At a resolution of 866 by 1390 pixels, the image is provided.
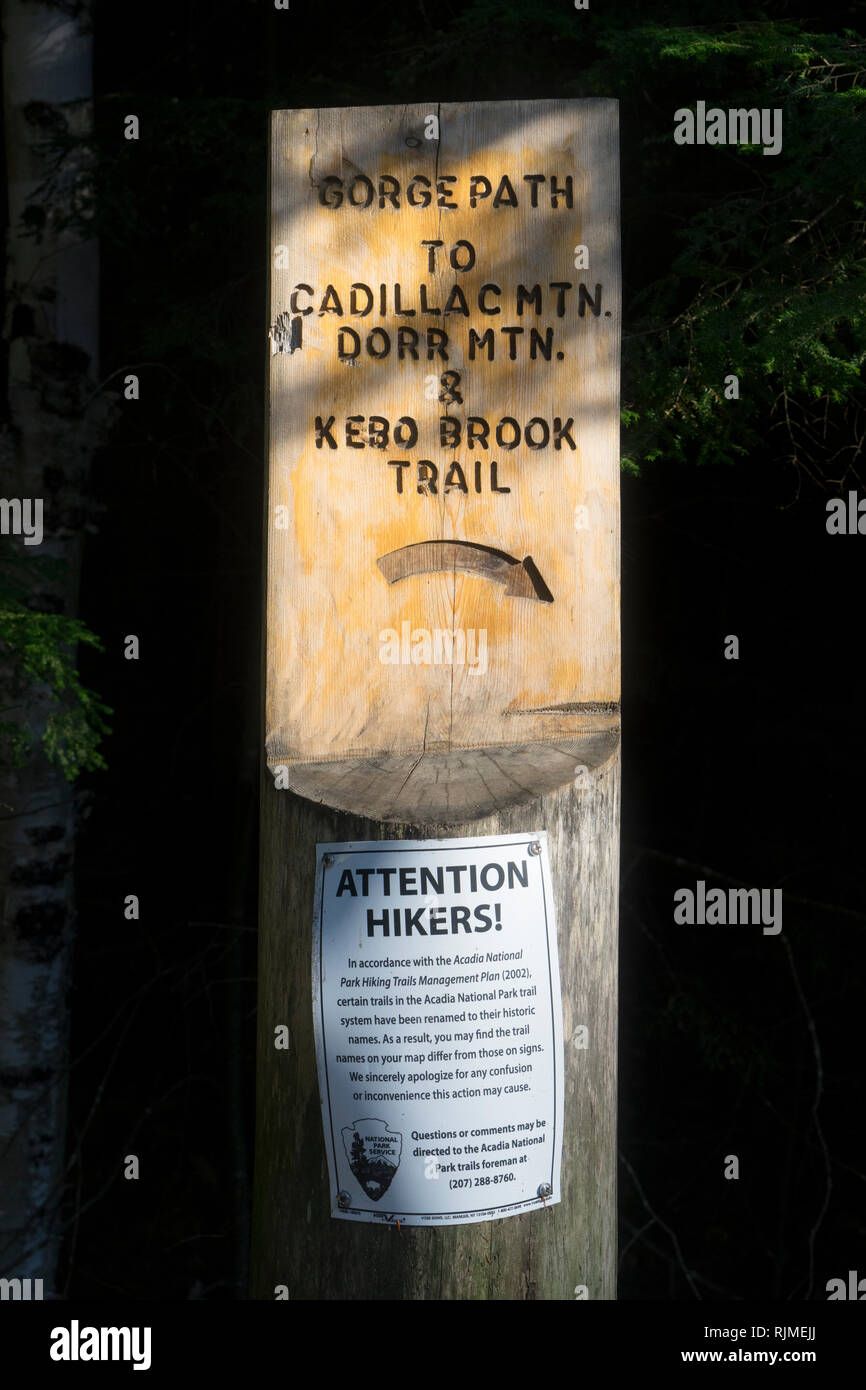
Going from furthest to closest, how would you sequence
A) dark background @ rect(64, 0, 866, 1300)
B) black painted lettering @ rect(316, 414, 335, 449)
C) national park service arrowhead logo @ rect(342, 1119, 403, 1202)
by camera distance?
1. dark background @ rect(64, 0, 866, 1300)
2. black painted lettering @ rect(316, 414, 335, 449)
3. national park service arrowhead logo @ rect(342, 1119, 403, 1202)

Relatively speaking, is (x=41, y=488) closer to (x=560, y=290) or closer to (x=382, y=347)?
(x=382, y=347)

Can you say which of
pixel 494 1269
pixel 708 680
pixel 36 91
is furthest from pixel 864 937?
pixel 36 91

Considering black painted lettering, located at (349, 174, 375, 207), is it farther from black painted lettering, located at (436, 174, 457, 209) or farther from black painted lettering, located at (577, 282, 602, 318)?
black painted lettering, located at (577, 282, 602, 318)

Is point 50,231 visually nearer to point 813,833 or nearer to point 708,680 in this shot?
point 708,680

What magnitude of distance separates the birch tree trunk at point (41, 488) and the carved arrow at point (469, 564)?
226 cm

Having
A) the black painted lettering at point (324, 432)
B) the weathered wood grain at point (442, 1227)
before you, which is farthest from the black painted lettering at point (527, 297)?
the weathered wood grain at point (442, 1227)

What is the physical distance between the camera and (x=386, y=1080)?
1.70m

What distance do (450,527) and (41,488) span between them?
247cm

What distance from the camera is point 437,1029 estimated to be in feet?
5.57

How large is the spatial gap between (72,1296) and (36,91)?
4.07 meters

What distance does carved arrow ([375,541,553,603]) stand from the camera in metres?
1.79

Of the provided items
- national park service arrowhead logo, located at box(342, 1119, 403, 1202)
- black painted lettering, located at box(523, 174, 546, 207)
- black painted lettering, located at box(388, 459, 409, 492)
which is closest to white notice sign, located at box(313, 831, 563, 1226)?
national park service arrowhead logo, located at box(342, 1119, 403, 1202)

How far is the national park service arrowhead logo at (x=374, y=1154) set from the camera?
169 centimetres

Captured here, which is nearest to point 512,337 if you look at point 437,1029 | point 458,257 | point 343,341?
point 458,257
